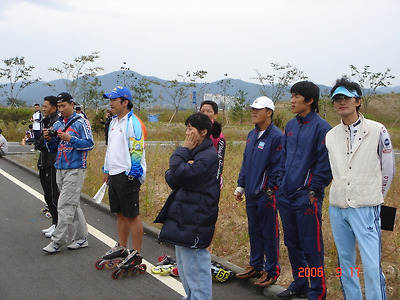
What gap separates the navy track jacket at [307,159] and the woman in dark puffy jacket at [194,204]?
2.34 feet

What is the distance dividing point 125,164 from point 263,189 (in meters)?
1.59

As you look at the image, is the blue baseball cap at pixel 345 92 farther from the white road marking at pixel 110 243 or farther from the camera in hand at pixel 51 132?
the camera in hand at pixel 51 132

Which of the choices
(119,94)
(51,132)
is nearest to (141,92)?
(51,132)

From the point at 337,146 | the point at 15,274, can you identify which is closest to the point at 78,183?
the point at 15,274

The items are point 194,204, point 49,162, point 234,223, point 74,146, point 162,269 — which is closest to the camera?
point 194,204

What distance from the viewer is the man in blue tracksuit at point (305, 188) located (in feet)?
12.3

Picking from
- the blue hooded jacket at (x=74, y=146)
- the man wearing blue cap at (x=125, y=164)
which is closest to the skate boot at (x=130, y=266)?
the man wearing blue cap at (x=125, y=164)

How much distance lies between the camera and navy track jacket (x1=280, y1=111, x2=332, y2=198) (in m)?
3.70

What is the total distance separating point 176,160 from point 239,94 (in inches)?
1306

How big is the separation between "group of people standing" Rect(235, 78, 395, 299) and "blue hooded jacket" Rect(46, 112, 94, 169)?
2147mm

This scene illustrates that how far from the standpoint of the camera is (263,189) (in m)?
4.31

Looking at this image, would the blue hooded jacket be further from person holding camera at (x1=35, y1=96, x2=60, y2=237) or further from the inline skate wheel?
the inline skate wheel

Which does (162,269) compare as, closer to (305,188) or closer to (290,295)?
(290,295)

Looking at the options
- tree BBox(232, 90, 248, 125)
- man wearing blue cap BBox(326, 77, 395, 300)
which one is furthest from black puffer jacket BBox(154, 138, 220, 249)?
tree BBox(232, 90, 248, 125)
